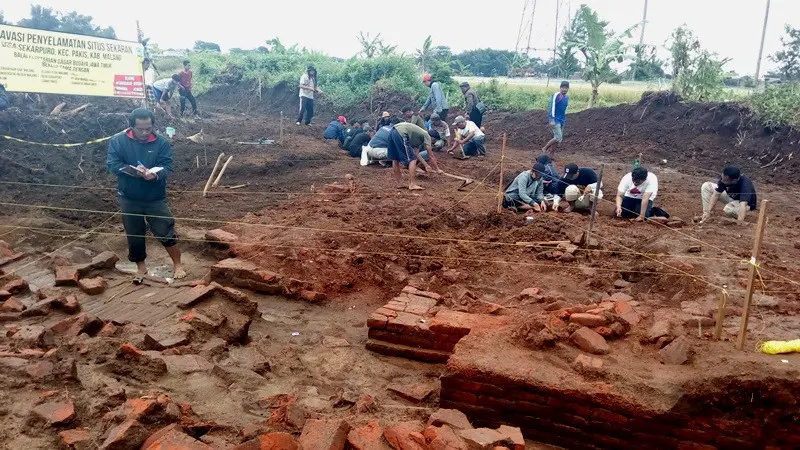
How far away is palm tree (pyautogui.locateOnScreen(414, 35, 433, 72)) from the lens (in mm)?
24047

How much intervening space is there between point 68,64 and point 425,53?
52.3ft

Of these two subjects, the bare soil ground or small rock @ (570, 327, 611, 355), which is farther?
small rock @ (570, 327, 611, 355)

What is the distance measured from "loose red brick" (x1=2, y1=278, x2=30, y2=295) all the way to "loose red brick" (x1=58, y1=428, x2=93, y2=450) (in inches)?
127

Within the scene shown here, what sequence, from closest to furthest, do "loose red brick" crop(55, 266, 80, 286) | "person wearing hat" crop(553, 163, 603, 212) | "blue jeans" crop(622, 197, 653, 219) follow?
"loose red brick" crop(55, 266, 80, 286)
"blue jeans" crop(622, 197, 653, 219)
"person wearing hat" crop(553, 163, 603, 212)

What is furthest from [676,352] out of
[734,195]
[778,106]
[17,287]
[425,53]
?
[425,53]

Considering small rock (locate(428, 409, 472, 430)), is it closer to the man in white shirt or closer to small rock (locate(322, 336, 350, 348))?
small rock (locate(322, 336, 350, 348))

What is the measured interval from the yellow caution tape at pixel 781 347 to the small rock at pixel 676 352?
53cm

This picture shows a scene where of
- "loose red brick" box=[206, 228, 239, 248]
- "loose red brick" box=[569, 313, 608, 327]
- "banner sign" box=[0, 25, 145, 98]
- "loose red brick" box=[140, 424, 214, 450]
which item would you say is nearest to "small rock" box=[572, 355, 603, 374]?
"loose red brick" box=[569, 313, 608, 327]

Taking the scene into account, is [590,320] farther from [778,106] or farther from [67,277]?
[778,106]

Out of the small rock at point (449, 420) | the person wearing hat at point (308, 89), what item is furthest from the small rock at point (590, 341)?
the person wearing hat at point (308, 89)

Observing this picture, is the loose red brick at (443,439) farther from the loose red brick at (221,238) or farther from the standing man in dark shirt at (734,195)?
the standing man in dark shirt at (734,195)

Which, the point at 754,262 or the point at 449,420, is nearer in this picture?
the point at 449,420

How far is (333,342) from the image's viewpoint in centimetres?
507

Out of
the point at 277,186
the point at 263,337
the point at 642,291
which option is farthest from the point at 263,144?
the point at 642,291
